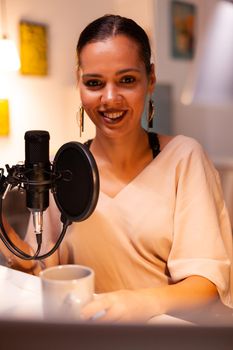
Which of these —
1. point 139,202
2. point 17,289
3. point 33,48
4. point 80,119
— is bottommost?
point 17,289

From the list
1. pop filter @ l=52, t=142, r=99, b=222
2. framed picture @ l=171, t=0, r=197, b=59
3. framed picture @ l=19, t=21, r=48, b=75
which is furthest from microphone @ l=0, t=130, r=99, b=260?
framed picture @ l=171, t=0, r=197, b=59

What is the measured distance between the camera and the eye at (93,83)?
61 centimetres

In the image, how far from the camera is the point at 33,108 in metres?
0.64

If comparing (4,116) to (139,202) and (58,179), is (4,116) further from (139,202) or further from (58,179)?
(139,202)

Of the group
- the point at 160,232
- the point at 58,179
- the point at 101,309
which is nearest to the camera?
the point at 101,309

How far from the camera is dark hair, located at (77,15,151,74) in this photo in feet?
2.01

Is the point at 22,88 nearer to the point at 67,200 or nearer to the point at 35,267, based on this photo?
the point at 67,200

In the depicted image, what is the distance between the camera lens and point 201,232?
677 millimetres

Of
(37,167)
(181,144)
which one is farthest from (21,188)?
(181,144)

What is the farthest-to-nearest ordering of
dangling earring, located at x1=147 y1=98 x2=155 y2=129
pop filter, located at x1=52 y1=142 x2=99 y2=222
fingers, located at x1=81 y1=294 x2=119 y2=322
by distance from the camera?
dangling earring, located at x1=147 y1=98 x2=155 y2=129, pop filter, located at x1=52 y1=142 x2=99 y2=222, fingers, located at x1=81 y1=294 x2=119 y2=322

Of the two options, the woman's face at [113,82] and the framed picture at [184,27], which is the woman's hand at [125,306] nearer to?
the woman's face at [113,82]

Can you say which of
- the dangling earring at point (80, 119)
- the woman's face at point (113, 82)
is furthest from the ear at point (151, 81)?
the dangling earring at point (80, 119)

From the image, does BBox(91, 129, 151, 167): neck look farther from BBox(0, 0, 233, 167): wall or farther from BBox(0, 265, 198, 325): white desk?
BBox(0, 265, 198, 325): white desk

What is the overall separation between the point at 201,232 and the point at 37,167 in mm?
271
